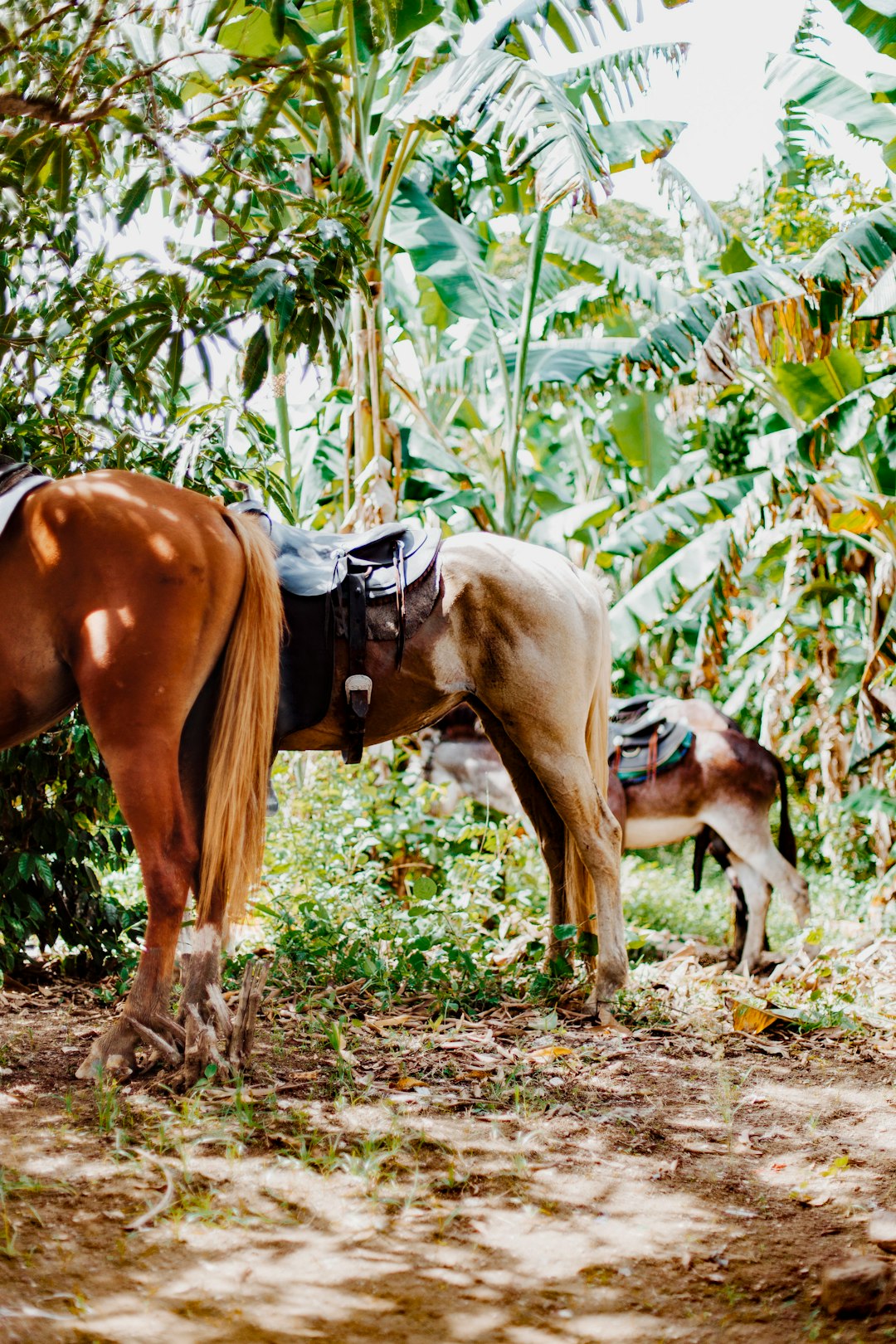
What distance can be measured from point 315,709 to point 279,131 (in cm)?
494

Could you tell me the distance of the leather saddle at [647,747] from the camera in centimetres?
702

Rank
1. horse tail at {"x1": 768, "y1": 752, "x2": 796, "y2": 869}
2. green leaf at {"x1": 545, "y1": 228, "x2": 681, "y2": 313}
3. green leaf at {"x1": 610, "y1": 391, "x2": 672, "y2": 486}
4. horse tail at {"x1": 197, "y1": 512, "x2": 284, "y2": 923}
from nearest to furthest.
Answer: horse tail at {"x1": 197, "y1": 512, "x2": 284, "y2": 923} → horse tail at {"x1": 768, "y1": 752, "x2": 796, "y2": 869} → green leaf at {"x1": 545, "y1": 228, "x2": 681, "y2": 313} → green leaf at {"x1": 610, "y1": 391, "x2": 672, "y2": 486}

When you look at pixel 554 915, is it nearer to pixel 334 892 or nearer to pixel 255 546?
pixel 334 892

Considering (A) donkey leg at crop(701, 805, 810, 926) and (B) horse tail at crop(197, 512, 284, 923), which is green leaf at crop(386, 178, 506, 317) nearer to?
(A) donkey leg at crop(701, 805, 810, 926)

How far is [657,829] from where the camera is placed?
722cm

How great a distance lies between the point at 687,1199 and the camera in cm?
236

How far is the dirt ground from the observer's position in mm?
1797

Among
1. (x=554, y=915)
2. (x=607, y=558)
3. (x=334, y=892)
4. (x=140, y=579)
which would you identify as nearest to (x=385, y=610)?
(x=140, y=579)

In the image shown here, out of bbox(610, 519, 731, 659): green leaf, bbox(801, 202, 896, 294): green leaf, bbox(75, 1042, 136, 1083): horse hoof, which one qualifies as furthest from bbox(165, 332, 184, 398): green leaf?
bbox(610, 519, 731, 659): green leaf

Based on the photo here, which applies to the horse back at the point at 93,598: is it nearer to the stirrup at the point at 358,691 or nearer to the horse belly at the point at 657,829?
the stirrup at the point at 358,691

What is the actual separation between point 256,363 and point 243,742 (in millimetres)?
1133

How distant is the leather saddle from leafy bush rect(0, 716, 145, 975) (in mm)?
3551

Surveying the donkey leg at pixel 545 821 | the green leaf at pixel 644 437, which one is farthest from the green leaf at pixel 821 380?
the donkey leg at pixel 545 821

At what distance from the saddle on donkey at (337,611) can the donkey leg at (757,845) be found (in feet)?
13.4
